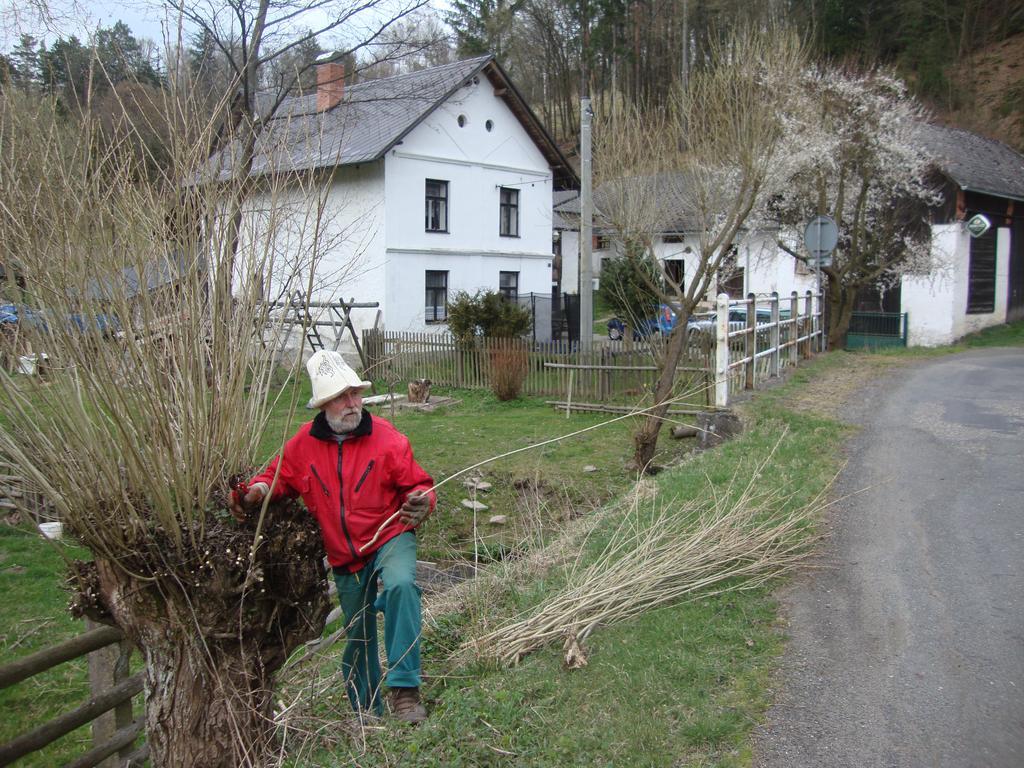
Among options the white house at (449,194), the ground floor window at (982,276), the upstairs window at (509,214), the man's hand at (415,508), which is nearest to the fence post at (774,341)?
the white house at (449,194)

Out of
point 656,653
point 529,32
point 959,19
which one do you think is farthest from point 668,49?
point 656,653

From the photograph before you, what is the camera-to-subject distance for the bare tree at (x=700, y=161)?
10.9 m

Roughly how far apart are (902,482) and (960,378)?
8.16m

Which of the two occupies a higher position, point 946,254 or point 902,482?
point 946,254

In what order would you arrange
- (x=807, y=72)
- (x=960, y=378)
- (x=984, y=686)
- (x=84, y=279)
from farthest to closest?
(x=807, y=72) < (x=960, y=378) < (x=984, y=686) < (x=84, y=279)

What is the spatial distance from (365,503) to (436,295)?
2170cm

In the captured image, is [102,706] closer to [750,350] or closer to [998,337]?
[750,350]

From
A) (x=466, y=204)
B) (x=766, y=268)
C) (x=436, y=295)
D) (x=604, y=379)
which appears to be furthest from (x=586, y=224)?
(x=766, y=268)

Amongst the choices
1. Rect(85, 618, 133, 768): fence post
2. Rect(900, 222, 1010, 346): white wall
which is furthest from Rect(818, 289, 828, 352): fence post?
Rect(85, 618, 133, 768): fence post

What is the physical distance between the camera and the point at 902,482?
7684 millimetres

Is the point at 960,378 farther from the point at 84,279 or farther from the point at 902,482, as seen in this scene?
the point at 84,279

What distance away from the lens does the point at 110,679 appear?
4844 mm

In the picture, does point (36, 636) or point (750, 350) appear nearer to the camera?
point (36, 636)

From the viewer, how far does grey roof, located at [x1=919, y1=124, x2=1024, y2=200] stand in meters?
22.9
